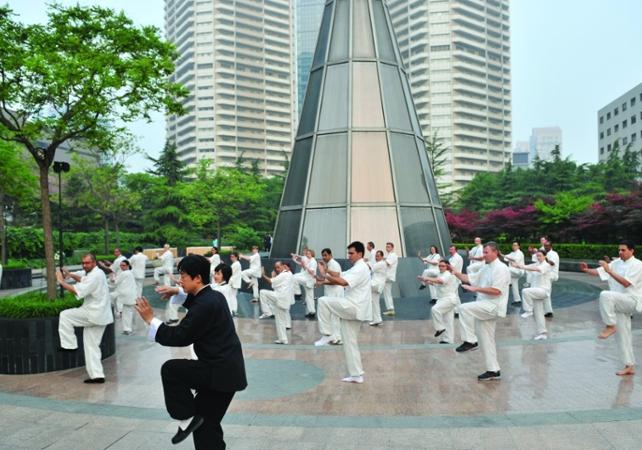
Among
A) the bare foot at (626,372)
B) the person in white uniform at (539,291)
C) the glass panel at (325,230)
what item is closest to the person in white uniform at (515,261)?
the person in white uniform at (539,291)

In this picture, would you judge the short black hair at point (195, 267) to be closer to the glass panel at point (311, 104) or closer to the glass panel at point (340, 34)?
the glass panel at point (311, 104)

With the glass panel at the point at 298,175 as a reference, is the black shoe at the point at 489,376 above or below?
below

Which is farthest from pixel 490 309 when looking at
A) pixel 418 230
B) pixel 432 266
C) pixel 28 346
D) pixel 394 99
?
pixel 394 99

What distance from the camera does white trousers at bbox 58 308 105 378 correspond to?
25.6ft

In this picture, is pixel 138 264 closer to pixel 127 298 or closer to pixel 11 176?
pixel 127 298

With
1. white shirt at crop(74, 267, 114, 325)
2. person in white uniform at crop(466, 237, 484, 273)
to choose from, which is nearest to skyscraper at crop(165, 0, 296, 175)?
person in white uniform at crop(466, 237, 484, 273)

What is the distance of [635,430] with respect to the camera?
215 inches

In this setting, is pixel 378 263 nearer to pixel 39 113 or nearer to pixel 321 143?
pixel 321 143

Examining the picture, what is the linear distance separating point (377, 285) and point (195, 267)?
904 cm

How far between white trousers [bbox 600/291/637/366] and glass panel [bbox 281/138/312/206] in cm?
1228

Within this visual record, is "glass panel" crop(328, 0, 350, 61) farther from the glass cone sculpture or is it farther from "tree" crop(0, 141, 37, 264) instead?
"tree" crop(0, 141, 37, 264)

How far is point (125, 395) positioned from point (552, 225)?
3229 centimetres

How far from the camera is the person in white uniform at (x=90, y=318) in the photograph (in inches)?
307

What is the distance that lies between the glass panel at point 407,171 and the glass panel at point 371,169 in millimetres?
337
